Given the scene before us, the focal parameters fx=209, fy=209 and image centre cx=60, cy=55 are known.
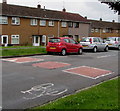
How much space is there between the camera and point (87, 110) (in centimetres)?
496

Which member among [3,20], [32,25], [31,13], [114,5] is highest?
[31,13]

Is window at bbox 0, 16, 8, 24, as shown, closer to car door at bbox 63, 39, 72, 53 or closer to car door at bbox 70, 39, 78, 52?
car door at bbox 70, 39, 78, 52

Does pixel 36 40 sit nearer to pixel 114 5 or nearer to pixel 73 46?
pixel 73 46

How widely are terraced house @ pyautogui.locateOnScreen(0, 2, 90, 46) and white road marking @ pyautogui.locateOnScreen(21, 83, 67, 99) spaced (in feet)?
75.7

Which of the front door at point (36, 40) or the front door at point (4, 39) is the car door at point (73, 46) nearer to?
the front door at point (4, 39)

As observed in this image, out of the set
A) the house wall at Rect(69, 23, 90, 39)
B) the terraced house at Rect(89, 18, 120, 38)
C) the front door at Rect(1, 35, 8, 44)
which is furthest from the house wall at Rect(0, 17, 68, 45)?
the terraced house at Rect(89, 18, 120, 38)

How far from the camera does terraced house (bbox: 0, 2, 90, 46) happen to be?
29844mm

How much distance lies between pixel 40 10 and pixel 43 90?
3116 cm

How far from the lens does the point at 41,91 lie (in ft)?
22.9

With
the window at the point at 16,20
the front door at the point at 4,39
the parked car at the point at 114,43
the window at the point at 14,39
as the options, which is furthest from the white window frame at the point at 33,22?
the parked car at the point at 114,43

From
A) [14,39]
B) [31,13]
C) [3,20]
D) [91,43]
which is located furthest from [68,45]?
[31,13]

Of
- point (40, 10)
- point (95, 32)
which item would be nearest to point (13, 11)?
point (40, 10)

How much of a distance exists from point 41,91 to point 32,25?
27.1 meters

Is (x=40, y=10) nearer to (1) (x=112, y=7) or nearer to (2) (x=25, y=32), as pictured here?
(2) (x=25, y=32)
